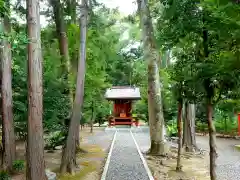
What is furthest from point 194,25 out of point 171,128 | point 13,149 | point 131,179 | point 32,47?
point 171,128

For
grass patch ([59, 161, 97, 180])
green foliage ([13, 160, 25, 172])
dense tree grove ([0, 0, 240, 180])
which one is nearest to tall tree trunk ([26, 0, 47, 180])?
dense tree grove ([0, 0, 240, 180])

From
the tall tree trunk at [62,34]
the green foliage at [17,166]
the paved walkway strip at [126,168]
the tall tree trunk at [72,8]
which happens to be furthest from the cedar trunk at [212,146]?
the tall tree trunk at [72,8]

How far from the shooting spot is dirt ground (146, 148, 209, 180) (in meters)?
10.5

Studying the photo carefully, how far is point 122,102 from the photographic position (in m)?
35.5

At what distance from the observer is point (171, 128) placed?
25156 millimetres

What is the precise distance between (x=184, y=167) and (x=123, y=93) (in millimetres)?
22653

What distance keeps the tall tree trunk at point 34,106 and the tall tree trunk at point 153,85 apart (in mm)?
6956

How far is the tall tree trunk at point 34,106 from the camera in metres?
7.85

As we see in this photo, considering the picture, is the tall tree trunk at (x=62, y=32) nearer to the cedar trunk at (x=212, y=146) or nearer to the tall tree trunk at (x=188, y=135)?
the tall tree trunk at (x=188, y=135)

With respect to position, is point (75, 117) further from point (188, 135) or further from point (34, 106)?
point (188, 135)

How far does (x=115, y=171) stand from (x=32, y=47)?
15.5 feet

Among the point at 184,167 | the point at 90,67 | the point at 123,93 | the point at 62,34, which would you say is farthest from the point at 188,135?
the point at 123,93

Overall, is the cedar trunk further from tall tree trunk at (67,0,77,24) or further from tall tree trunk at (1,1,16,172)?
tall tree trunk at (67,0,77,24)

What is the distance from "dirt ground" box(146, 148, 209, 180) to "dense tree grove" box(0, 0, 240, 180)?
21.3 inches
